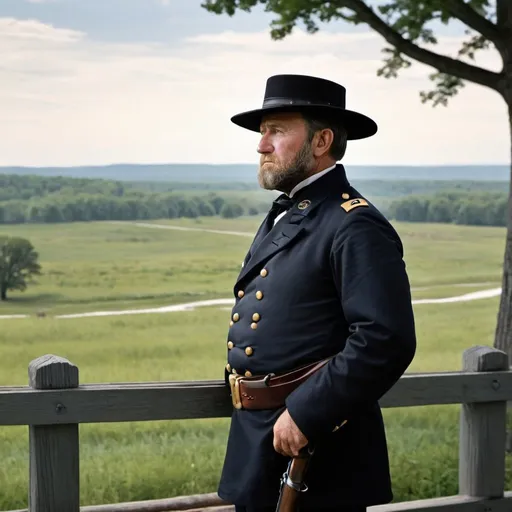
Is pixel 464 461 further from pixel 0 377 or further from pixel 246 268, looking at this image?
pixel 0 377

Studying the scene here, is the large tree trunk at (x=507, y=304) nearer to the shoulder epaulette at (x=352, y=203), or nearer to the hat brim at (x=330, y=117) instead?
the hat brim at (x=330, y=117)

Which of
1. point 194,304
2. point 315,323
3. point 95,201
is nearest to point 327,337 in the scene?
point 315,323

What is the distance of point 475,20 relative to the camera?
682cm

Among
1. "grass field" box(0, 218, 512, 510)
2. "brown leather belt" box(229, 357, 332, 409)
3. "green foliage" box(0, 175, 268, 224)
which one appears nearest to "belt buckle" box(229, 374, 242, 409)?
"brown leather belt" box(229, 357, 332, 409)

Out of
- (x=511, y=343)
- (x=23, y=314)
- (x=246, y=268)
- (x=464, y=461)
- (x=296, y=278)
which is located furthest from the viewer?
(x=23, y=314)

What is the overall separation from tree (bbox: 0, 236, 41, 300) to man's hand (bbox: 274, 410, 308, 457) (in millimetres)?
7065

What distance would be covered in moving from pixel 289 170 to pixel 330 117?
0.58 feet

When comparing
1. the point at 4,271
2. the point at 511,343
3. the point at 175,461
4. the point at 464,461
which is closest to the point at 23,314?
the point at 4,271

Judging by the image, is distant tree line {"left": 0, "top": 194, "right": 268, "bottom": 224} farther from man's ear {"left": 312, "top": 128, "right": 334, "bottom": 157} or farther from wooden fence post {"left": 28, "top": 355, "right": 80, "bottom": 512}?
man's ear {"left": 312, "top": 128, "right": 334, "bottom": 157}

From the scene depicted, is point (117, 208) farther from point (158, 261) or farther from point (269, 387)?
point (269, 387)

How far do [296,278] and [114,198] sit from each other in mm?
7855

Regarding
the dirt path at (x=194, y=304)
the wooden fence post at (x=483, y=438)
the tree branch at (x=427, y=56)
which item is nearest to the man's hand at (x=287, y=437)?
the wooden fence post at (x=483, y=438)

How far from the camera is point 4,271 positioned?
31.1 feet

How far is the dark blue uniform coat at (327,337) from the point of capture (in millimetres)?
2488
